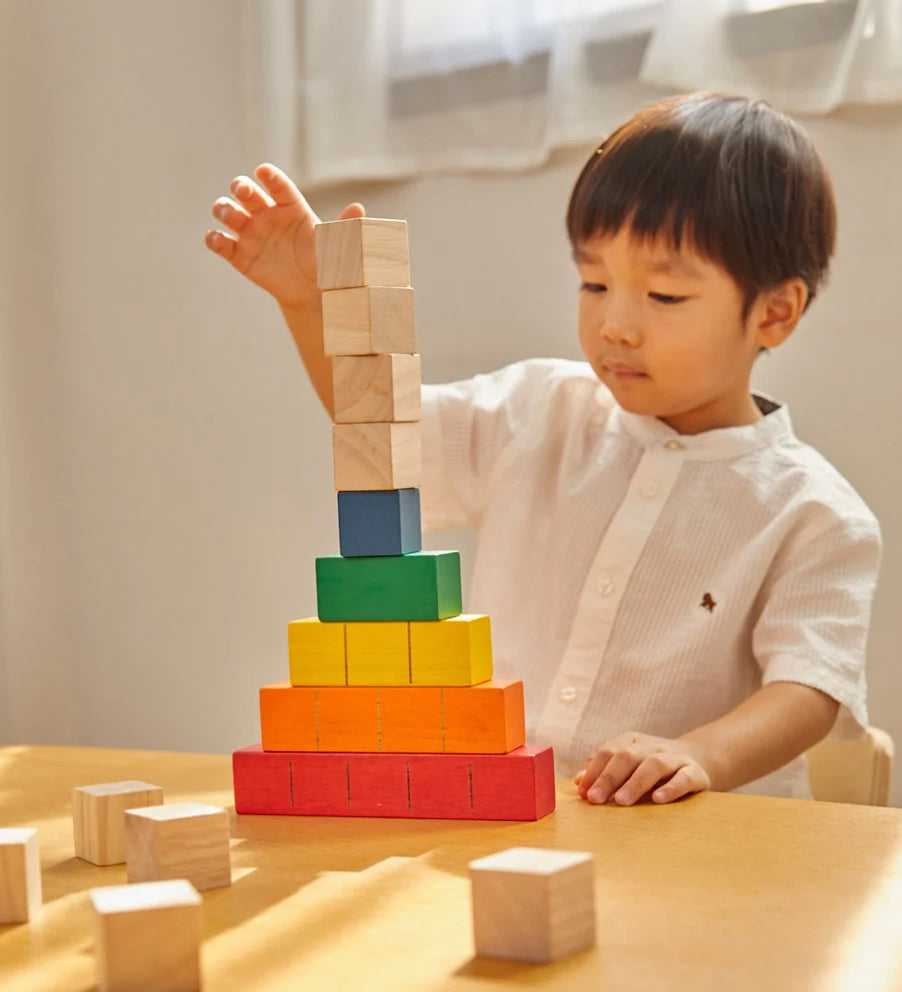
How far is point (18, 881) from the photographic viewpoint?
59 cm

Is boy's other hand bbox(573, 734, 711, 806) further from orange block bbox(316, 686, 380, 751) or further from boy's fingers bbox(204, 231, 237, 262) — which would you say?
boy's fingers bbox(204, 231, 237, 262)

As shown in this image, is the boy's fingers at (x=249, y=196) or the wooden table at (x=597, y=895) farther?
the boy's fingers at (x=249, y=196)

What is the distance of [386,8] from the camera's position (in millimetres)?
1653

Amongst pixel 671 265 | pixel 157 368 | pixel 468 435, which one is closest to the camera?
pixel 671 265

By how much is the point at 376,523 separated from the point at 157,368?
119 cm

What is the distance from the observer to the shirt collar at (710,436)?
1200 millimetres

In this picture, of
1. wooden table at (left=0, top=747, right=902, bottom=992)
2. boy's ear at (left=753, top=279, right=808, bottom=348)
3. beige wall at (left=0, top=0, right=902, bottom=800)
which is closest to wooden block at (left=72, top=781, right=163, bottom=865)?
wooden table at (left=0, top=747, right=902, bottom=992)

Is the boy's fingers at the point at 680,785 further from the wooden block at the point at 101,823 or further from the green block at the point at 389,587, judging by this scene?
the wooden block at the point at 101,823

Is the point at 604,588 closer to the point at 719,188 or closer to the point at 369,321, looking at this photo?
the point at 719,188

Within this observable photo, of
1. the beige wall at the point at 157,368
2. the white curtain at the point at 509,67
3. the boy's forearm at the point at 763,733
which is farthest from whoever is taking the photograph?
the beige wall at the point at 157,368

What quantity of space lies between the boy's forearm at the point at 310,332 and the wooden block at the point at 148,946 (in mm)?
672

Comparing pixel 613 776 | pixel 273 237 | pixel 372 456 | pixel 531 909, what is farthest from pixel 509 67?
pixel 531 909

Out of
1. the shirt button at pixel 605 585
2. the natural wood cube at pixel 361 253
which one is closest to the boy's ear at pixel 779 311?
the shirt button at pixel 605 585

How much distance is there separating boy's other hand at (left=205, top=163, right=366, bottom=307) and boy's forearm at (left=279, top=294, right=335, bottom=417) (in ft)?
0.10
